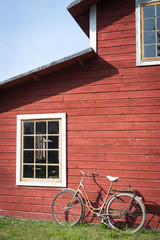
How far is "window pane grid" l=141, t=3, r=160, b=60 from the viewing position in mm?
5786

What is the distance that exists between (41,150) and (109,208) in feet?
7.01

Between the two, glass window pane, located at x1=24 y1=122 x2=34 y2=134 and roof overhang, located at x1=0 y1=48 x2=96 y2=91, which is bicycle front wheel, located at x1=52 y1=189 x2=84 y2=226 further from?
roof overhang, located at x1=0 y1=48 x2=96 y2=91

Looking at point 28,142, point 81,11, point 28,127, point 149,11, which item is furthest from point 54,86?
point 149,11

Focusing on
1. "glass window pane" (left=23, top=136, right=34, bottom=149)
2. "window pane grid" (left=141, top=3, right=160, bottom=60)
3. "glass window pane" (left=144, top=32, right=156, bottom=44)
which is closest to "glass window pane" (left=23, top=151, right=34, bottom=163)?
"glass window pane" (left=23, top=136, right=34, bottom=149)

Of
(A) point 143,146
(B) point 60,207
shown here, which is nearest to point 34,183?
(B) point 60,207

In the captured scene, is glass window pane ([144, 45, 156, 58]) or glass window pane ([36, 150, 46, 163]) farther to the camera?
glass window pane ([36, 150, 46, 163])

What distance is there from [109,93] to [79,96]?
74cm

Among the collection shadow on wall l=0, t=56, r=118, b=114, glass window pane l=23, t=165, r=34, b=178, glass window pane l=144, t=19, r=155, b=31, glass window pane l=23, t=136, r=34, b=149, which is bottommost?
glass window pane l=23, t=165, r=34, b=178

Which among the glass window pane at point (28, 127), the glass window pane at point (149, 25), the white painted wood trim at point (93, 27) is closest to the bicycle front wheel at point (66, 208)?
the glass window pane at point (28, 127)

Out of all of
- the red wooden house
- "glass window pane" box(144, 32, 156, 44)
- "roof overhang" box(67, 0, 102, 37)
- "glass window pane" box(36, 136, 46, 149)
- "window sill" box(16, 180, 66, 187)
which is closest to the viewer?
the red wooden house

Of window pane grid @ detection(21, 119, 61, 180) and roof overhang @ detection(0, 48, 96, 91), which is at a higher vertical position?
roof overhang @ detection(0, 48, 96, 91)

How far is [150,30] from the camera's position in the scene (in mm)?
5859

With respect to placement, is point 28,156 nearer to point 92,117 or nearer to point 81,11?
point 92,117

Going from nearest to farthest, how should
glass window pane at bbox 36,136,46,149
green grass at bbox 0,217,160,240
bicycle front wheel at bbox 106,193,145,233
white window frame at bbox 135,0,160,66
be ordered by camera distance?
green grass at bbox 0,217,160,240 → bicycle front wheel at bbox 106,193,145,233 → white window frame at bbox 135,0,160,66 → glass window pane at bbox 36,136,46,149
